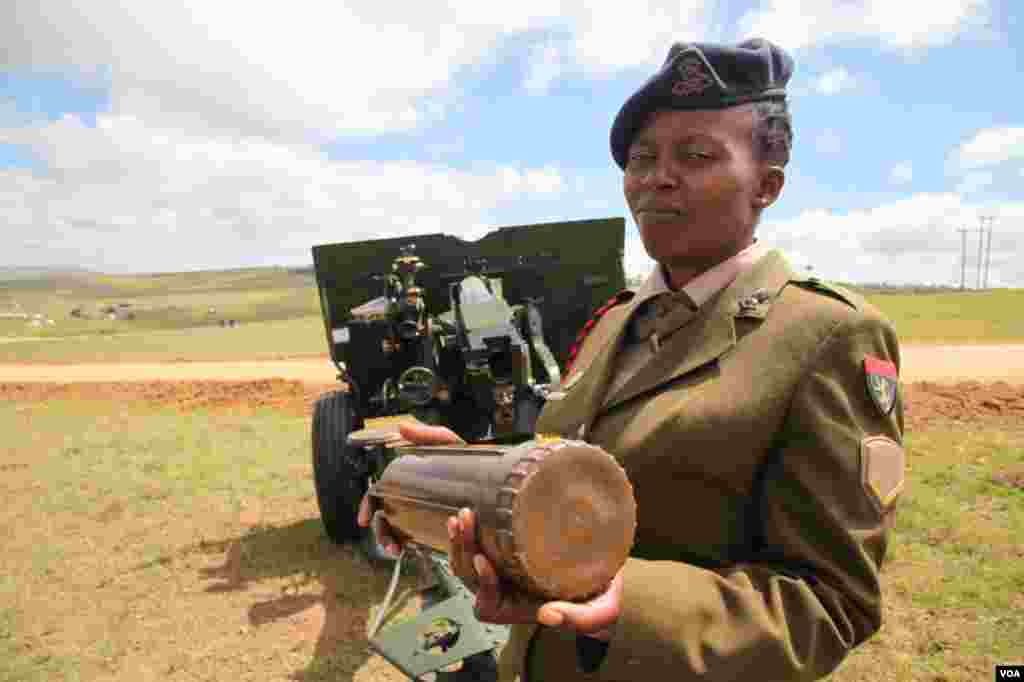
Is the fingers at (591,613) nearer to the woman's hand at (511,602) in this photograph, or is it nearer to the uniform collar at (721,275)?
the woman's hand at (511,602)

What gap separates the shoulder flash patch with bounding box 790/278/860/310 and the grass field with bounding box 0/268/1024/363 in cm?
2008

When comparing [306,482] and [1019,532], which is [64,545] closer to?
[306,482]

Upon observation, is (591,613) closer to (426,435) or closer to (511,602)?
(511,602)

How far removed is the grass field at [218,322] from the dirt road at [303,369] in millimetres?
2514

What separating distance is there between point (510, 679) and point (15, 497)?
905cm

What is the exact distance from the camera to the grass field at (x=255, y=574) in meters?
4.47

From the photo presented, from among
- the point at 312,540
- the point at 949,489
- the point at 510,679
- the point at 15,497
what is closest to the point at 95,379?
the point at 15,497

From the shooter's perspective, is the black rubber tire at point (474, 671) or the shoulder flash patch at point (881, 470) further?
the black rubber tire at point (474, 671)

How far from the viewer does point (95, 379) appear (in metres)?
21.5

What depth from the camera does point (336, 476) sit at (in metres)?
6.13

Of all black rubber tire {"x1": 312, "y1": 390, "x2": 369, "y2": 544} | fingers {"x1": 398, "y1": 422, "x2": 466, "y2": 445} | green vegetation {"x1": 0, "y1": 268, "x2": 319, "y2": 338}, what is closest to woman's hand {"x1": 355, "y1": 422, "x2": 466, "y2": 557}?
fingers {"x1": 398, "y1": 422, "x2": 466, "y2": 445}

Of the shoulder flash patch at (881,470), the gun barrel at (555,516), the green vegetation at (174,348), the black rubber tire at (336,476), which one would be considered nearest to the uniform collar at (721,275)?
the shoulder flash patch at (881,470)

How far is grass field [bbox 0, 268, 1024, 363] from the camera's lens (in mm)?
25438

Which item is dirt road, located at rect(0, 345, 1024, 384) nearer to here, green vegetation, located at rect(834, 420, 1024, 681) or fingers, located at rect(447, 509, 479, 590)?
green vegetation, located at rect(834, 420, 1024, 681)
